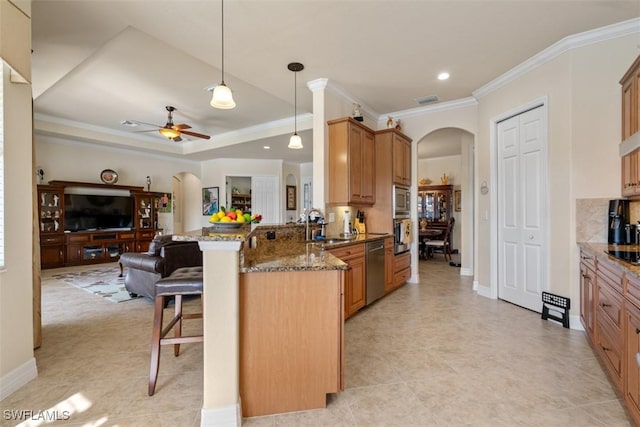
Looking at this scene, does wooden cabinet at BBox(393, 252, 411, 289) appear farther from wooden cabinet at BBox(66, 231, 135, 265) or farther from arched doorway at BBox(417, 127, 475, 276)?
wooden cabinet at BBox(66, 231, 135, 265)

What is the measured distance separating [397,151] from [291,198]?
5516mm

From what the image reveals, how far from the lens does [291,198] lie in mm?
9695

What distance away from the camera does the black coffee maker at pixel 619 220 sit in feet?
8.87

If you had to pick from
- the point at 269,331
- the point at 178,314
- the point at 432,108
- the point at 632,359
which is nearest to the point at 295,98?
the point at 432,108

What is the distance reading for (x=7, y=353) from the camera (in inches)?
77.0

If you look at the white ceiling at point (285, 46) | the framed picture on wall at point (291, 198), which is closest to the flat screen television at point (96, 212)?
the white ceiling at point (285, 46)

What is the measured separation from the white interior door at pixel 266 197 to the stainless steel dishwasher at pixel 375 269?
555 cm

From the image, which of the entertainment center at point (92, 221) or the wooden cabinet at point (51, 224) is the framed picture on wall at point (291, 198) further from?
the wooden cabinet at point (51, 224)

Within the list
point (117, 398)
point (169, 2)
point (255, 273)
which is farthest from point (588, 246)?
point (169, 2)

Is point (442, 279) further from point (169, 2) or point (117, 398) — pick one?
point (169, 2)

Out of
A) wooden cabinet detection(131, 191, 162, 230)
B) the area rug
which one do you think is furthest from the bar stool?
wooden cabinet detection(131, 191, 162, 230)

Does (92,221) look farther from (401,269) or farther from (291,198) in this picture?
(401,269)

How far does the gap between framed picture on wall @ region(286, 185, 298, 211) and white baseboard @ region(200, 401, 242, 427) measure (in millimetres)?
7990

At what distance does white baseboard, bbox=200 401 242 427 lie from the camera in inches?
62.7
